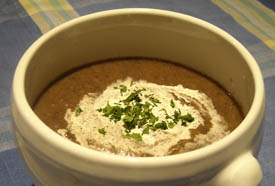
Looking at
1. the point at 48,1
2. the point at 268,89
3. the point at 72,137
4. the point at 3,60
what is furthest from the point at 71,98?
the point at 48,1

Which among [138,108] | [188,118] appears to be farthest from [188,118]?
[138,108]

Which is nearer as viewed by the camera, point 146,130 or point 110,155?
point 110,155

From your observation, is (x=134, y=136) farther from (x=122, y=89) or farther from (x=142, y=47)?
(x=142, y=47)

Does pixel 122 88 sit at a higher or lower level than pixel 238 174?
lower

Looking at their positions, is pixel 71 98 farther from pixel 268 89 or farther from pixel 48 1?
pixel 48 1

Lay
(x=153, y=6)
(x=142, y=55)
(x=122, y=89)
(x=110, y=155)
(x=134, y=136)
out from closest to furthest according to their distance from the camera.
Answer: (x=110, y=155)
(x=134, y=136)
(x=122, y=89)
(x=142, y=55)
(x=153, y=6)

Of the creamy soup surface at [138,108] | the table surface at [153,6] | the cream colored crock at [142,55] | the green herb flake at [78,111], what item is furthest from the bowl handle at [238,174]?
the table surface at [153,6]
